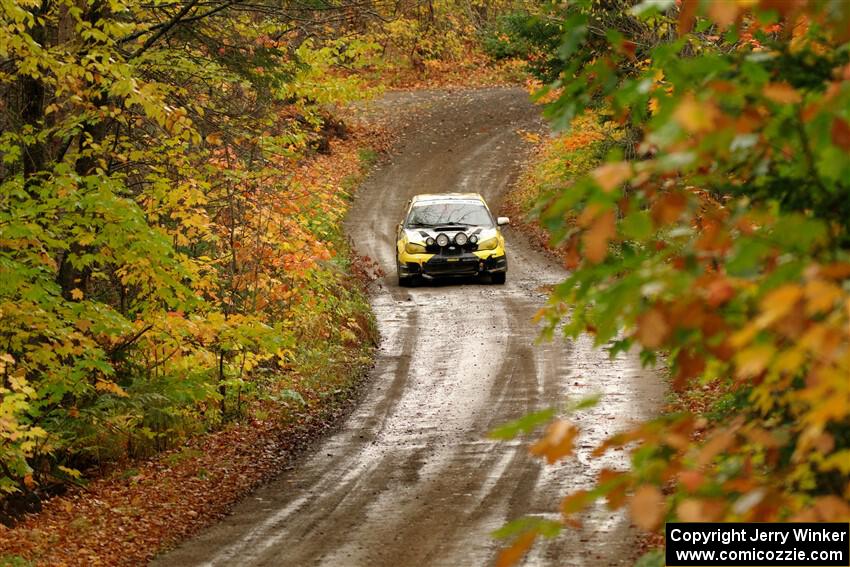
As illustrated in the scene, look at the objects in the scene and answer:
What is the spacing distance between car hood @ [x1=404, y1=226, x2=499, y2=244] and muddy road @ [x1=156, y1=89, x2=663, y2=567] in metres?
1.14

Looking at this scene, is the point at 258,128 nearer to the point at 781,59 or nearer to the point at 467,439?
the point at 467,439

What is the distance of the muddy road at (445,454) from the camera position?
902cm

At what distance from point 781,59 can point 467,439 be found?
9738 millimetres

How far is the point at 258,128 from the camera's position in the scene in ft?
45.4

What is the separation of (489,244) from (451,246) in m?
0.82

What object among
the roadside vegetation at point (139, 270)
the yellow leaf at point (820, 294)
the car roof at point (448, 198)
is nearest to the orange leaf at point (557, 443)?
the yellow leaf at point (820, 294)

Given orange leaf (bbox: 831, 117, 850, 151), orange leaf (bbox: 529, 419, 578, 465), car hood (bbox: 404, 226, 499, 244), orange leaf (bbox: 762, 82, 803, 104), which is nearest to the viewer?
orange leaf (bbox: 831, 117, 850, 151)

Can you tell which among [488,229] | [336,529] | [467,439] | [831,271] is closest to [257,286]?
[467,439]

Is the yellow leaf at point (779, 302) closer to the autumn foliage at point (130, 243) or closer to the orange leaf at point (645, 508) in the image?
the orange leaf at point (645, 508)

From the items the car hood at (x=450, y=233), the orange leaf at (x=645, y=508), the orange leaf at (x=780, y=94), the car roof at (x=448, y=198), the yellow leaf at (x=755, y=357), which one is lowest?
the orange leaf at (x=645, y=508)

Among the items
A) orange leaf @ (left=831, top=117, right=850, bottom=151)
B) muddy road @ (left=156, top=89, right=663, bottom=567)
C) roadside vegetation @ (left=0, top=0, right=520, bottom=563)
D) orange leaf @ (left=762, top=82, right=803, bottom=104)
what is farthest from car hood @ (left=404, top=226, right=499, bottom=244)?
orange leaf @ (left=831, top=117, right=850, bottom=151)

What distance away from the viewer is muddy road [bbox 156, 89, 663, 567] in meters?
9.02

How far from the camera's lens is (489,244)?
866 inches

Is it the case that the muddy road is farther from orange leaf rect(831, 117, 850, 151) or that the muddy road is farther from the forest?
orange leaf rect(831, 117, 850, 151)
